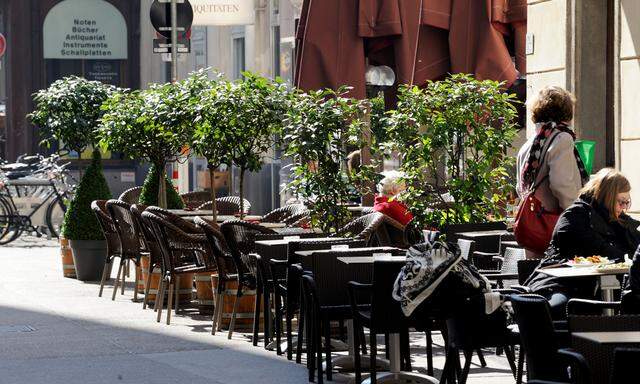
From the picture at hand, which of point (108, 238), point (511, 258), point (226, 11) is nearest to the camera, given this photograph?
point (511, 258)

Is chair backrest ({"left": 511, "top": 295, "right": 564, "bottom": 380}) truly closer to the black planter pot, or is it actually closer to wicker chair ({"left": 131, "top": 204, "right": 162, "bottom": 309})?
wicker chair ({"left": 131, "top": 204, "right": 162, "bottom": 309})

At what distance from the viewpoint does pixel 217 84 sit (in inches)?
571

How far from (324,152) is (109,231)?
4.12 meters

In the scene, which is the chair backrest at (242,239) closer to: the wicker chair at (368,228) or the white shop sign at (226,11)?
the wicker chair at (368,228)

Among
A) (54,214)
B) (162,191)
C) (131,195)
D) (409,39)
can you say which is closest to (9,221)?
(54,214)

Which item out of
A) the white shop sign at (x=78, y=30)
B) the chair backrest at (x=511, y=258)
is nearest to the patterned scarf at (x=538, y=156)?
the chair backrest at (x=511, y=258)

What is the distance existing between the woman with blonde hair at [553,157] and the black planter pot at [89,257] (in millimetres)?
8583

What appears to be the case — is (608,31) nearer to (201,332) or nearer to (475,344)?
(201,332)

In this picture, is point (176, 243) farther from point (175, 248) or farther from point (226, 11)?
point (226, 11)

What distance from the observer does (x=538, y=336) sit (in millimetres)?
6562

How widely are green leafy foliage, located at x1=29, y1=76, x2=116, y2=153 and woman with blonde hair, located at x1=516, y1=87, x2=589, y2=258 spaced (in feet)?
33.1

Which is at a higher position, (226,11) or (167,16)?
(226,11)

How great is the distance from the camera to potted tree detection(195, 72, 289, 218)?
13.7m

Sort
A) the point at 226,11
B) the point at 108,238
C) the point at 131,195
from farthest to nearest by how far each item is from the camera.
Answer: the point at 226,11 → the point at 131,195 → the point at 108,238
